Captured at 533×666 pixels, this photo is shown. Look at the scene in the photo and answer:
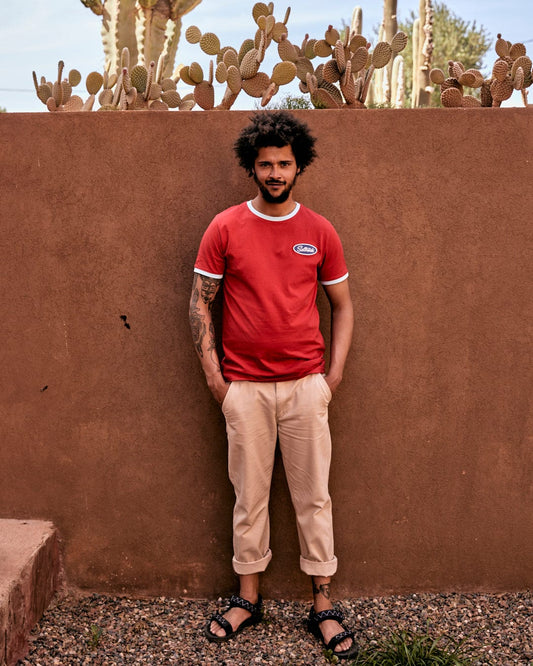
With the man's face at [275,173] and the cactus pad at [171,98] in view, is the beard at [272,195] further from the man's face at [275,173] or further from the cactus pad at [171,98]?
the cactus pad at [171,98]

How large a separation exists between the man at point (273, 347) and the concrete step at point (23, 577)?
807 mm

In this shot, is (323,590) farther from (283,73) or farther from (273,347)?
(283,73)

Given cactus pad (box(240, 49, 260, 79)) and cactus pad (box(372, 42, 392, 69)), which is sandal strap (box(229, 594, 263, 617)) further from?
cactus pad (box(372, 42, 392, 69))

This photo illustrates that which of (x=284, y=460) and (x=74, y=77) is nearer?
(x=284, y=460)

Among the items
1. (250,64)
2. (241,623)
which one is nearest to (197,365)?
(241,623)

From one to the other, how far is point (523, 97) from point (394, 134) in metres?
0.71

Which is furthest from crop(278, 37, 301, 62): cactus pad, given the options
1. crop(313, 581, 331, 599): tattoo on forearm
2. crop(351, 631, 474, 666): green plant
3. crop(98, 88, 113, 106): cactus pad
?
crop(351, 631, 474, 666): green plant

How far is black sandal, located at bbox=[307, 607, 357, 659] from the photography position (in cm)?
300

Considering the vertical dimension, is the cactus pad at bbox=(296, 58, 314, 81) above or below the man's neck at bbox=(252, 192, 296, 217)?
above

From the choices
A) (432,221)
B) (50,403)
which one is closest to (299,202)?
(432,221)

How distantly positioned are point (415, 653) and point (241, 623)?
2.59ft

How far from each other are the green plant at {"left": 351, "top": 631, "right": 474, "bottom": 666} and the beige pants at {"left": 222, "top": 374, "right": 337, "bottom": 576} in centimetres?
38

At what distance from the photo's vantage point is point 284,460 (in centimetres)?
315

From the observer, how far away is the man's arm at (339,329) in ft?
10.2
